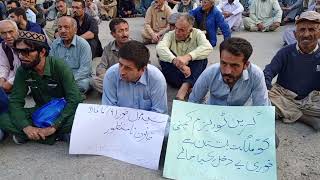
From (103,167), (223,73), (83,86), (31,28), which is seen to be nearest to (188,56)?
(83,86)

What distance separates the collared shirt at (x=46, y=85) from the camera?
368cm

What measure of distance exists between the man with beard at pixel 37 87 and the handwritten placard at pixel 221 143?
1.12 m

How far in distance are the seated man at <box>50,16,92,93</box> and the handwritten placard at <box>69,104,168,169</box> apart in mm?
1674

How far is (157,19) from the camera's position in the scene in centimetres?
758

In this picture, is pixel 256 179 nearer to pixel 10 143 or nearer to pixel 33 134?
pixel 33 134

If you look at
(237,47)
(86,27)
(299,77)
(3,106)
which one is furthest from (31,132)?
(86,27)

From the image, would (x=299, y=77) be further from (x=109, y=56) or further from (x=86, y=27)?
(x=86, y=27)

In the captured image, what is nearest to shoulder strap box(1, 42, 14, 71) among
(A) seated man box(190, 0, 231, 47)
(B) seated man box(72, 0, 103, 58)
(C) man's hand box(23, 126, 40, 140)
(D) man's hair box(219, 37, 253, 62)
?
(B) seated man box(72, 0, 103, 58)

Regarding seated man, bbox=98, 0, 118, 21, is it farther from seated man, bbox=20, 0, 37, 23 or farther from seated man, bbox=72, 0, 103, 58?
seated man, bbox=72, 0, 103, 58

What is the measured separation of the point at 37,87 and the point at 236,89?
6.13ft

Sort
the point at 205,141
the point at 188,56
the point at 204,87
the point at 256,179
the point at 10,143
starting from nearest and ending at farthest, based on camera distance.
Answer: the point at 256,179, the point at 205,141, the point at 204,87, the point at 10,143, the point at 188,56

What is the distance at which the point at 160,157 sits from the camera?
3.34 m

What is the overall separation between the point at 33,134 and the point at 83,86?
4.83 feet

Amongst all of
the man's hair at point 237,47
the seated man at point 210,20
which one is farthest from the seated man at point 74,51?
the seated man at point 210,20
